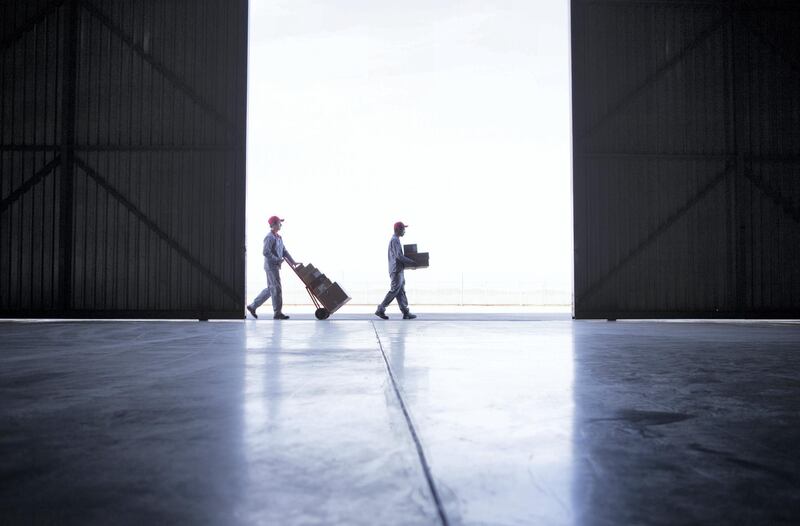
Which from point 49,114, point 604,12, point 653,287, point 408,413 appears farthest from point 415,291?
point 408,413

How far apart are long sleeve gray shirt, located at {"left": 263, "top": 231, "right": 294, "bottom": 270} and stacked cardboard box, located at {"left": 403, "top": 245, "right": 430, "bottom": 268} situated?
2178 millimetres

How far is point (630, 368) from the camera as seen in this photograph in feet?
12.0

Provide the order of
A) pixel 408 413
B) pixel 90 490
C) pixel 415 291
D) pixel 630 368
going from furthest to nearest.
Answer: pixel 415 291 → pixel 630 368 → pixel 408 413 → pixel 90 490

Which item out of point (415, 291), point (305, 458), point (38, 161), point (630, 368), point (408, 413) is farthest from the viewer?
point (415, 291)

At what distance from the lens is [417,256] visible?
10156 mm

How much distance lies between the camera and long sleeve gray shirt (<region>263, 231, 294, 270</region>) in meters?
9.68

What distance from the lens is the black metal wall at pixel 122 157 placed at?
9.59 m

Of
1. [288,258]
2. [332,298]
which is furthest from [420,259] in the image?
[288,258]

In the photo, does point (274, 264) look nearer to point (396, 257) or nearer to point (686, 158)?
point (396, 257)

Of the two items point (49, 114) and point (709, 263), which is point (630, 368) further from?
point (49, 114)

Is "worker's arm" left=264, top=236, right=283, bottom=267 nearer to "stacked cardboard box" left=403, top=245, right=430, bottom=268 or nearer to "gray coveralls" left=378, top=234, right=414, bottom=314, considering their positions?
"gray coveralls" left=378, top=234, right=414, bottom=314

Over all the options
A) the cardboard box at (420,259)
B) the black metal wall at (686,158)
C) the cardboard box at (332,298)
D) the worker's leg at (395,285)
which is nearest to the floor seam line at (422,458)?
the cardboard box at (332,298)

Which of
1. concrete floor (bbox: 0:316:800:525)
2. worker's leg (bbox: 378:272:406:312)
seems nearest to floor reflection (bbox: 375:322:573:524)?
concrete floor (bbox: 0:316:800:525)

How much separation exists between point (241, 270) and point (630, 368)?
7562mm
